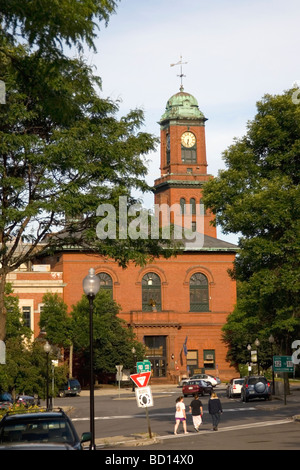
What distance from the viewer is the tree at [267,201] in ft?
96.5

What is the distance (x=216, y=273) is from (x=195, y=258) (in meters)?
2.83

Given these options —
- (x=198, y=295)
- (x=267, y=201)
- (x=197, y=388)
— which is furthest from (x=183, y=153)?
(x=267, y=201)

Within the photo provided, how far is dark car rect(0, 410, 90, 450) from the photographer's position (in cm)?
1279

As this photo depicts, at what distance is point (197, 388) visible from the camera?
5775 centimetres

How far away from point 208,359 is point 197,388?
90.2ft

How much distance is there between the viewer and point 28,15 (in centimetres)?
1236

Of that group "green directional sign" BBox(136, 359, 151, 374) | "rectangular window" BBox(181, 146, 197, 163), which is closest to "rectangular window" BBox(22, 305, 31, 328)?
"rectangular window" BBox(181, 146, 197, 163)

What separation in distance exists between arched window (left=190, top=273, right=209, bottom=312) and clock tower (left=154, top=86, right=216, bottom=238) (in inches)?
989

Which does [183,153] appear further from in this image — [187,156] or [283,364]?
[283,364]

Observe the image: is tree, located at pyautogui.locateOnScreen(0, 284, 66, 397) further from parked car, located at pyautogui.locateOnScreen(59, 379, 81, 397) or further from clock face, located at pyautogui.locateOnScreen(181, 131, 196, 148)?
clock face, located at pyautogui.locateOnScreen(181, 131, 196, 148)

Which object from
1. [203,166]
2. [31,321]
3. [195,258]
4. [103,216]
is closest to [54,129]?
[103,216]

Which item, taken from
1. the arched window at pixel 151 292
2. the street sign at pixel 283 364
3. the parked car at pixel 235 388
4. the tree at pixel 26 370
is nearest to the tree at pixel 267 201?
the street sign at pixel 283 364

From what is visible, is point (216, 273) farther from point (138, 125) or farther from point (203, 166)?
point (138, 125)
